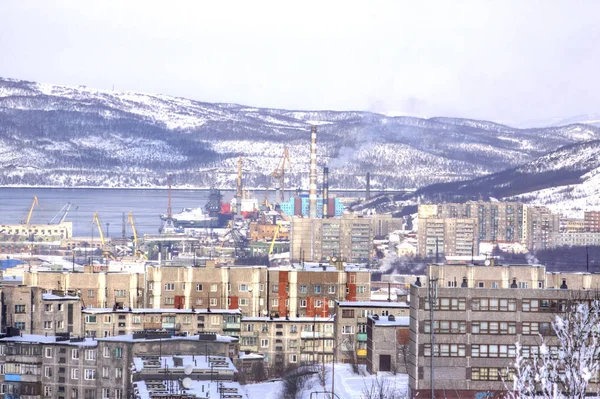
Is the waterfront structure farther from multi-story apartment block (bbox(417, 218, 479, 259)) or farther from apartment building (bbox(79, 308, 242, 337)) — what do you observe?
multi-story apartment block (bbox(417, 218, 479, 259))

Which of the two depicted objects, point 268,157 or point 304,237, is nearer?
point 304,237

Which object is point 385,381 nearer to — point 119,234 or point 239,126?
point 119,234

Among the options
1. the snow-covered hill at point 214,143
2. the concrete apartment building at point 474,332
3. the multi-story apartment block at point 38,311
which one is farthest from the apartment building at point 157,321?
the snow-covered hill at point 214,143

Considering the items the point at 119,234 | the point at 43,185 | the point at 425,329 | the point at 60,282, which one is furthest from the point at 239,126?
the point at 425,329

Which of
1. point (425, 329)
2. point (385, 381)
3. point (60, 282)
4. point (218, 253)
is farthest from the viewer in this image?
point (218, 253)

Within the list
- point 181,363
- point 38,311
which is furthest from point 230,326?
point 181,363

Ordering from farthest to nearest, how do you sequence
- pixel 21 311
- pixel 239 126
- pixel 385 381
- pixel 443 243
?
1. pixel 239 126
2. pixel 443 243
3. pixel 21 311
4. pixel 385 381

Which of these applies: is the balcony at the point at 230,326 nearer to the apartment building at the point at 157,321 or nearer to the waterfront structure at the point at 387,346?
the apartment building at the point at 157,321
